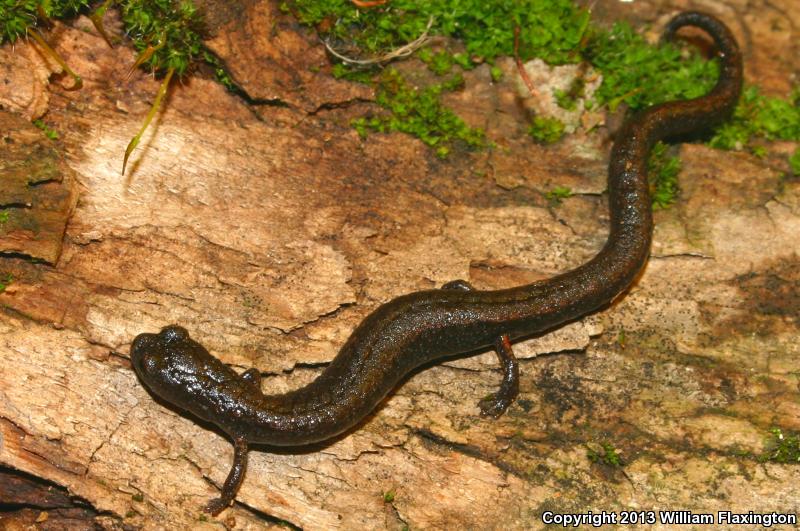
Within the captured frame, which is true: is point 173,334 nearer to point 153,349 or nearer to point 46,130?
point 153,349

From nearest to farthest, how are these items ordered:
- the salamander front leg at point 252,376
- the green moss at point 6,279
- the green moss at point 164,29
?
the green moss at point 6,279 → the salamander front leg at point 252,376 → the green moss at point 164,29

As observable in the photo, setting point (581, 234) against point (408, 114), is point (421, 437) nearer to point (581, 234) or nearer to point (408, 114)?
point (581, 234)

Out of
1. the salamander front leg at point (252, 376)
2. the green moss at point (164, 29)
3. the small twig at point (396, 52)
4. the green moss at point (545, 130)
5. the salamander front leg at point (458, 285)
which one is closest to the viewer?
the salamander front leg at point (252, 376)

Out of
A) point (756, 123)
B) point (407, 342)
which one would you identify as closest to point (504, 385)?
point (407, 342)

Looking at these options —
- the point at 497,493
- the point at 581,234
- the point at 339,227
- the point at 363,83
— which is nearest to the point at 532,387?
the point at 497,493

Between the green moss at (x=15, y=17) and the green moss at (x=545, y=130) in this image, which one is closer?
the green moss at (x=15, y=17)

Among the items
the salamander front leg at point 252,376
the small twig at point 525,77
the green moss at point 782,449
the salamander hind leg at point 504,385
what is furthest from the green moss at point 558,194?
the salamander front leg at point 252,376

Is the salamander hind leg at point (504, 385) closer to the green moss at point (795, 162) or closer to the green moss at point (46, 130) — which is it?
the green moss at point (795, 162)
